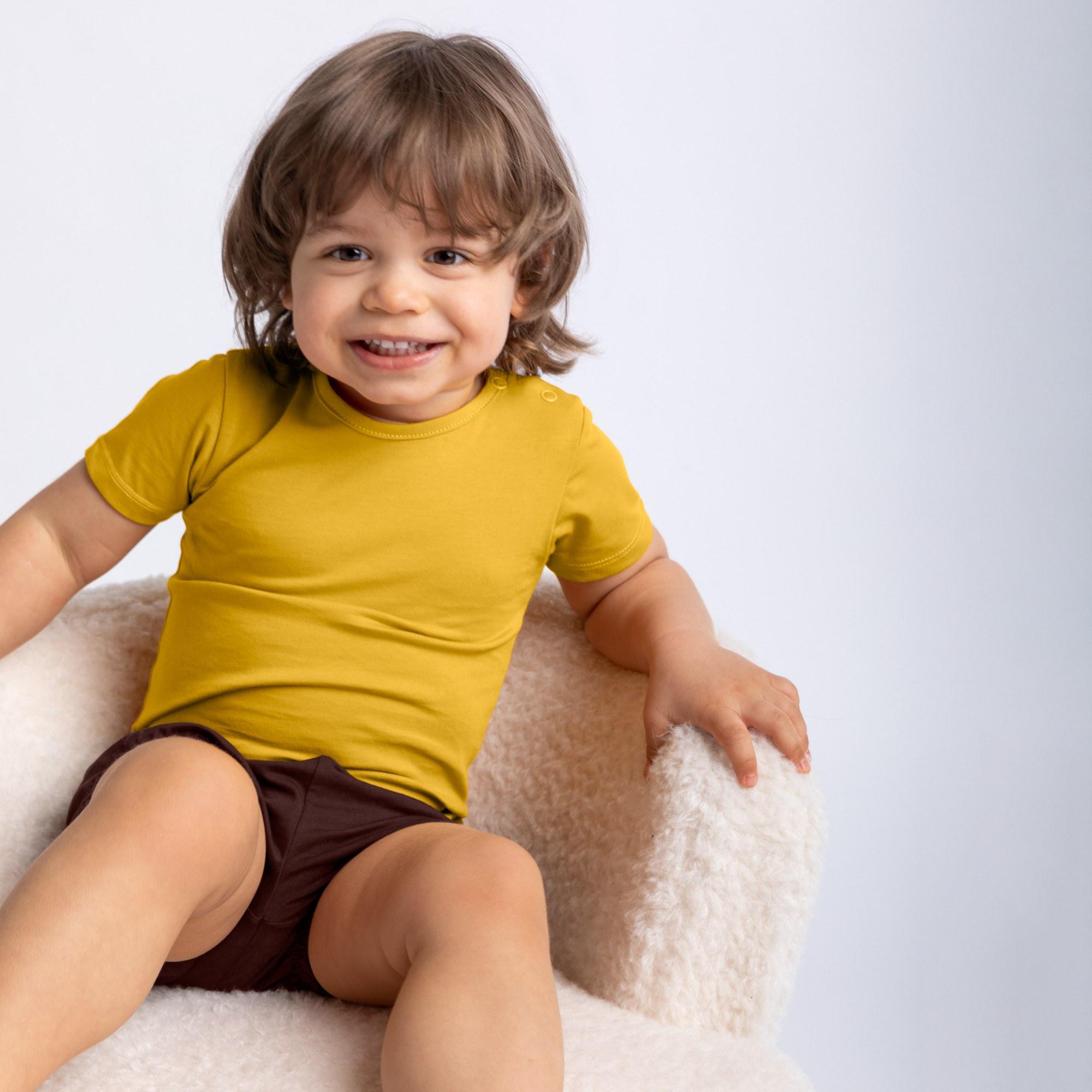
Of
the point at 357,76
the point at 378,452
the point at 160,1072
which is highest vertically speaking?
the point at 357,76

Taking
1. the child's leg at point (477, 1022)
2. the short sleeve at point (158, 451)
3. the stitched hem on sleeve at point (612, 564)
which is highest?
the short sleeve at point (158, 451)

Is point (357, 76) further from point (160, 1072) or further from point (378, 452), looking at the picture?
point (160, 1072)

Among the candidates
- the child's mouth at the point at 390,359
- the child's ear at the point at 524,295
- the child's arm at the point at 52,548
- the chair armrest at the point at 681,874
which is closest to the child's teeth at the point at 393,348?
the child's mouth at the point at 390,359

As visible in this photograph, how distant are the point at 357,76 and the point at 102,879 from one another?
1.97 feet

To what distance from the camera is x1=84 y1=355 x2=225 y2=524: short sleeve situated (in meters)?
1.08

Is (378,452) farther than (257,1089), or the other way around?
(378,452)

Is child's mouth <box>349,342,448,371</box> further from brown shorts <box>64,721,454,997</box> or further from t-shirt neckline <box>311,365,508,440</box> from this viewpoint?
brown shorts <box>64,721,454,997</box>

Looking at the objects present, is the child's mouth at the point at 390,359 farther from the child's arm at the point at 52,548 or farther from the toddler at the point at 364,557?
the child's arm at the point at 52,548

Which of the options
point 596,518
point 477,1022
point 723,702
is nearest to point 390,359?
point 596,518

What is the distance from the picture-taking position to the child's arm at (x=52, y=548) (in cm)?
106

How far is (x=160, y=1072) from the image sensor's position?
2.70 feet

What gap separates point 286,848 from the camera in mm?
979

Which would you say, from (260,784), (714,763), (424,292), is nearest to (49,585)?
(260,784)

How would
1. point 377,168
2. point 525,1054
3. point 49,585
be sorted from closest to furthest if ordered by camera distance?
point 525,1054, point 377,168, point 49,585
